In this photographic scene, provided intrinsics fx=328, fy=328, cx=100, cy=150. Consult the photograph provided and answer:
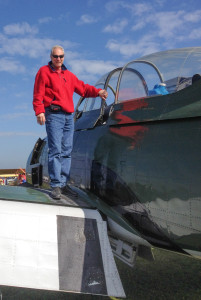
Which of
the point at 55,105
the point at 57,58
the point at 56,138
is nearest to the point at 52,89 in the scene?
the point at 55,105

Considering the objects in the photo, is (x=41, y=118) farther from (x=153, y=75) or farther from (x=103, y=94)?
(x=153, y=75)

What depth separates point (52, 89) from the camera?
3.73 metres

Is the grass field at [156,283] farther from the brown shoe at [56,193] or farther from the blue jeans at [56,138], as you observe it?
the blue jeans at [56,138]

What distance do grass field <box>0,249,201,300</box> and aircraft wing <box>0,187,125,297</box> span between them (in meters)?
1.50

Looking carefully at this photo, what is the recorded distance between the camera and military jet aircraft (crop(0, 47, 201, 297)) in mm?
2770

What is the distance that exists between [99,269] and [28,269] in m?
0.60

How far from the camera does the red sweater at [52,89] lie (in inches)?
142

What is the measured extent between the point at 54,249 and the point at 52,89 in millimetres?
1787

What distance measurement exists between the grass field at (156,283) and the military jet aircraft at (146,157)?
2.57ft

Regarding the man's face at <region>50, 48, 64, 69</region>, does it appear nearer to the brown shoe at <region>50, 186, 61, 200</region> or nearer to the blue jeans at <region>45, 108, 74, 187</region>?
the blue jeans at <region>45, 108, 74, 187</region>

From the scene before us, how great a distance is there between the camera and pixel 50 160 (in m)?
3.74

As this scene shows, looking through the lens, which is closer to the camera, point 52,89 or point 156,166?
point 156,166

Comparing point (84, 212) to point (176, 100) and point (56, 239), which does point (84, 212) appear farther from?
point (176, 100)

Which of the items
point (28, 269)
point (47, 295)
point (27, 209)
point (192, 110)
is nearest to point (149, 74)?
point (192, 110)
